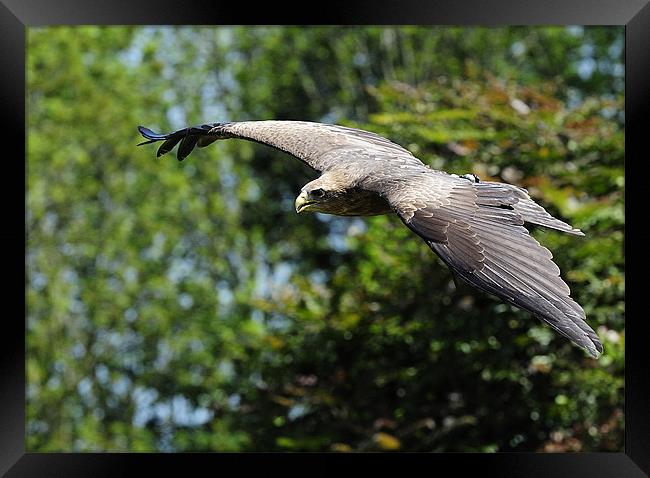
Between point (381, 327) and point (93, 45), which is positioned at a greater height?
point (93, 45)

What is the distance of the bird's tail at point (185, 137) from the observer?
594 centimetres

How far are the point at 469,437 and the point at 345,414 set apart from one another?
0.89 meters

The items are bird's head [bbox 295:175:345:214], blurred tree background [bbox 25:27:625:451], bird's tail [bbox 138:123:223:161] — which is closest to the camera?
bird's head [bbox 295:175:345:214]

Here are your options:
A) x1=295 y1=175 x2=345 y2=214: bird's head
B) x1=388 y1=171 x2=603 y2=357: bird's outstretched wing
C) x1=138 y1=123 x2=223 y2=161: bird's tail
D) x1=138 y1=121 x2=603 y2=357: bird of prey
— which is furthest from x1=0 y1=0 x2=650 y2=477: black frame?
x1=388 y1=171 x2=603 y2=357: bird's outstretched wing

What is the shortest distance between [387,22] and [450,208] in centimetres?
259

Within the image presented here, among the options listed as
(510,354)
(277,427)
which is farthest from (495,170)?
(277,427)

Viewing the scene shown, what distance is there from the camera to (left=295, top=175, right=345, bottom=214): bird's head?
16.9 feet

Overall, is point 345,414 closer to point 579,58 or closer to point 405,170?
point 405,170

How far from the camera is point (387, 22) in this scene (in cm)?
692

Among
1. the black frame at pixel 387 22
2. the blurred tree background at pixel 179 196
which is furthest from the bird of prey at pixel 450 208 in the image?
the blurred tree background at pixel 179 196

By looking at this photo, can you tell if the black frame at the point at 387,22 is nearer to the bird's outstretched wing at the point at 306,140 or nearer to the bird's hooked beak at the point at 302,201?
the bird's outstretched wing at the point at 306,140

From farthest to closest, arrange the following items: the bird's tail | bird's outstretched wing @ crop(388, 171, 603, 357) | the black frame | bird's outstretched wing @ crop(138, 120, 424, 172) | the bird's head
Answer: the black frame → the bird's tail → bird's outstretched wing @ crop(138, 120, 424, 172) → the bird's head → bird's outstretched wing @ crop(388, 171, 603, 357)

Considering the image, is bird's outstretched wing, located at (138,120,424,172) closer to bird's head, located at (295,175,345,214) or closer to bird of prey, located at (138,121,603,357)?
bird of prey, located at (138,121,603,357)

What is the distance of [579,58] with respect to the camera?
1493cm
